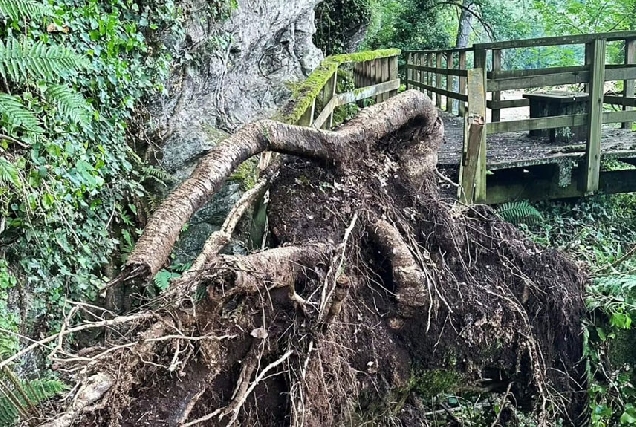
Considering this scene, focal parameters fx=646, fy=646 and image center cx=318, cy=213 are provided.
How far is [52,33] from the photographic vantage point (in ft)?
15.1

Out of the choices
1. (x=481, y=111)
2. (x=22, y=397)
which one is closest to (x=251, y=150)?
(x=22, y=397)

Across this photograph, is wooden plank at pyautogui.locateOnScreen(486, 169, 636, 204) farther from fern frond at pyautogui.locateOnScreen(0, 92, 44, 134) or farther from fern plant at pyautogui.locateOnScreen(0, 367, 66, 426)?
fern plant at pyautogui.locateOnScreen(0, 367, 66, 426)

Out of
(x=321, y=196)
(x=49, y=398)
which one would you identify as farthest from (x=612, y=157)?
(x=49, y=398)

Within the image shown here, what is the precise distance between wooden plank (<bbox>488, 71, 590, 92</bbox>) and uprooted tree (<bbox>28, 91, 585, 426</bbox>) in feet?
9.57

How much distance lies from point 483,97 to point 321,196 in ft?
11.4

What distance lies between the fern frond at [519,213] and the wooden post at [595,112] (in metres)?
0.70

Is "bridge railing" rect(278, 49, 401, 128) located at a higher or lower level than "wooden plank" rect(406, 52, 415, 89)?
higher

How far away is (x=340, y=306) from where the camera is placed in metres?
3.46

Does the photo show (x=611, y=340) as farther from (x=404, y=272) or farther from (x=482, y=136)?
(x=482, y=136)

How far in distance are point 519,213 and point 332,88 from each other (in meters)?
3.24

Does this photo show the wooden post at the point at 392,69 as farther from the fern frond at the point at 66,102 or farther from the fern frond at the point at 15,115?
the fern frond at the point at 15,115

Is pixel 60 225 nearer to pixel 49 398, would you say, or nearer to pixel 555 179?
pixel 49 398

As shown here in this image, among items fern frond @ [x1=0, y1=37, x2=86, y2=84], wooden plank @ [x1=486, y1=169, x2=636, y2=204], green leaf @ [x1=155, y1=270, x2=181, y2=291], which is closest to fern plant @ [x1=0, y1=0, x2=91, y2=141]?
fern frond @ [x1=0, y1=37, x2=86, y2=84]

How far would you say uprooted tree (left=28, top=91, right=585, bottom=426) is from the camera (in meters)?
2.89
